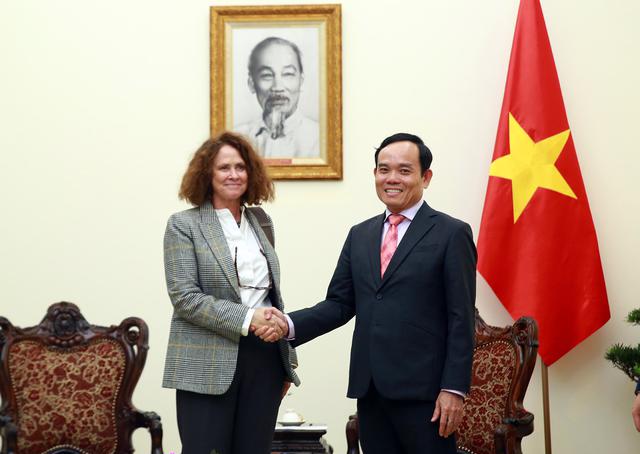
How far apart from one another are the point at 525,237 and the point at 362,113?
3.66ft

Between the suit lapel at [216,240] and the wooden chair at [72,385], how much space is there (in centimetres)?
96

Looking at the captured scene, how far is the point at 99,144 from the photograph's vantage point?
4902mm

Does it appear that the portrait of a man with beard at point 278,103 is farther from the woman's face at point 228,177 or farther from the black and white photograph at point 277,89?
the woman's face at point 228,177

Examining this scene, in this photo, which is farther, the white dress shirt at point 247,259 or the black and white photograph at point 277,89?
the black and white photograph at point 277,89

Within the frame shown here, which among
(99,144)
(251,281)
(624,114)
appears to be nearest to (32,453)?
(251,281)

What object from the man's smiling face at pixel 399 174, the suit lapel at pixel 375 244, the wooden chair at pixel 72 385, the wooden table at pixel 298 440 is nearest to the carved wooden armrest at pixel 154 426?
the wooden chair at pixel 72 385

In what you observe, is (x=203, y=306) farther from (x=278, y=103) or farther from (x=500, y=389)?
(x=278, y=103)

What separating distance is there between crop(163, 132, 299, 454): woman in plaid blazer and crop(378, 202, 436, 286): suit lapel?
50 centimetres

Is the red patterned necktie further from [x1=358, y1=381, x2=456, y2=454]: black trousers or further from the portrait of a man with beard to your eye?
the portrait of a man with beard

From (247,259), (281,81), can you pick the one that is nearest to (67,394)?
(247,259)

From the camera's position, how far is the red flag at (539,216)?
15.2ft

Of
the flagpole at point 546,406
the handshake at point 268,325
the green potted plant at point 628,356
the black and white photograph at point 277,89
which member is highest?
the black and white photograph at point 277,89

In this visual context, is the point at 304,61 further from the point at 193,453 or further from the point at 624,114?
the point at 193,453

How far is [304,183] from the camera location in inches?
191
